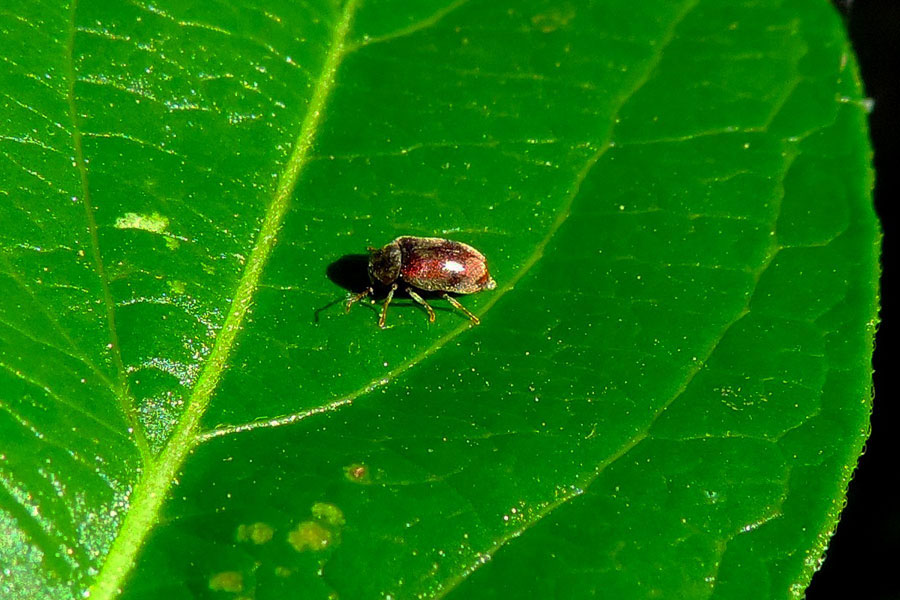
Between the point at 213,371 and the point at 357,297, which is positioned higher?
the point at 357,297

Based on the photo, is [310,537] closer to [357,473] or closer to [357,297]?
[357,473]

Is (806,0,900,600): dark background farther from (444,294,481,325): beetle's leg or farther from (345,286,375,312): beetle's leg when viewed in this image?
(345,286,375,312): beetle's leg

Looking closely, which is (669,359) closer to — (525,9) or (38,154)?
(525,9)

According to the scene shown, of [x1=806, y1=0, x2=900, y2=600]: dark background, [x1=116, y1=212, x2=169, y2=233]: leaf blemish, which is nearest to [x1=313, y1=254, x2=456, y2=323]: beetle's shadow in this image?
[x1=116, y1=212, x2=169, y2=233]: leaf blemish

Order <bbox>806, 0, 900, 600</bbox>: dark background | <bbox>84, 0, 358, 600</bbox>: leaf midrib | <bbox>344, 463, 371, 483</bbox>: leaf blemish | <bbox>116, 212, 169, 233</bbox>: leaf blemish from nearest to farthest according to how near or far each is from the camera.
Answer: <bbox>84, 0, 358, 600</bbox>: leaf midrib, <bbox>344, 463, 371, 483</bbox>: leaf blemish, <bbox>116, 212, 169, 233</bbox>: leaf blemish, <bbox>806, 0, 900, 600</bbox>: dark background

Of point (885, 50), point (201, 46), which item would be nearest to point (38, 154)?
point (201, 46)

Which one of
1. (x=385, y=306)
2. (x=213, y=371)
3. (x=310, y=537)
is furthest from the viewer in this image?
(x=385, y=306)

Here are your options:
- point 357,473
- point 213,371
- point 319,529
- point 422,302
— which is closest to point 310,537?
point 319,529
